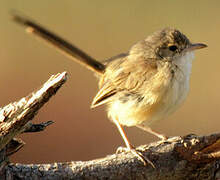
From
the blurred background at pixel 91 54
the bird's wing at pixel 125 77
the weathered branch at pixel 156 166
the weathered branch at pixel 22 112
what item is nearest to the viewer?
the weathered branch at pixel 22 112

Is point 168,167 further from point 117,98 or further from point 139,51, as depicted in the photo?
point 139,51

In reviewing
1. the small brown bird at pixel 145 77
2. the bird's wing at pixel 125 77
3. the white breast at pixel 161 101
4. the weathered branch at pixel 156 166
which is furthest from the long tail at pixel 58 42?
the weathered branch at pixel 156 166

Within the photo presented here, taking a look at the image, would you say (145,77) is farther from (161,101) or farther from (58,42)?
(58,42)

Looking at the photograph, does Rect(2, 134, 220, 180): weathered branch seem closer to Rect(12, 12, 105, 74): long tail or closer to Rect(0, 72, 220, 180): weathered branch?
Rect(0, 72, 220, 180): weathered branch

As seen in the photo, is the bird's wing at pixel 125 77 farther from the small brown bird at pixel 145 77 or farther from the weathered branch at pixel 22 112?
the weathered branch at pixel 22 112

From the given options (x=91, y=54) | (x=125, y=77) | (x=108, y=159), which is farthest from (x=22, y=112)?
(x=91, y=54)

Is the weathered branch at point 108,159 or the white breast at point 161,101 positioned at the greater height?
the white breast at point 161,101
